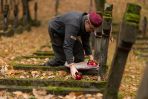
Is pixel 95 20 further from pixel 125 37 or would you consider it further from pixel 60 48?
pixel 125 37

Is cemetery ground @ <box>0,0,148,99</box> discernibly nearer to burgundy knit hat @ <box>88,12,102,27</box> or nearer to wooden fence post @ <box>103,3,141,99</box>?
burgundy knit hat @ <box>88,12,102,27</box>

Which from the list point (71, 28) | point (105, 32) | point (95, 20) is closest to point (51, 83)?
point (71, 28)

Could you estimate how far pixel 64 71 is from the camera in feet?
31.9

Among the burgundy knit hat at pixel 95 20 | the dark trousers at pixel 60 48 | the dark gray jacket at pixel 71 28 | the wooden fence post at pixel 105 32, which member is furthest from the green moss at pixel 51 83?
the dark trousers at pixel 60 48

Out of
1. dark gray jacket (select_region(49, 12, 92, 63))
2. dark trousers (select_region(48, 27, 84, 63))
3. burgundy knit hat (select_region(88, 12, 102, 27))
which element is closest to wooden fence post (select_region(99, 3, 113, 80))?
burgundy knit hat (select_region(88, 12, 102, 27))

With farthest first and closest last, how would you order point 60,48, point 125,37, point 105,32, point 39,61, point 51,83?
1. point 39,61
2. point 60,48
3. point 105,32
4. point 51,83
5. point 125,37

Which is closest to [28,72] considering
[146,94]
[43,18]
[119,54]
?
[119,54]

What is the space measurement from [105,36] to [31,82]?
6.47ft

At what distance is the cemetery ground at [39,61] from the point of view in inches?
306

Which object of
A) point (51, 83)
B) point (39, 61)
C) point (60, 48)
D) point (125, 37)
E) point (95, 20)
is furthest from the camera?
point (39, 61)

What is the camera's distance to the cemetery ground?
7762 millimetres

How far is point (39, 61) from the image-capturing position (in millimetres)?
12406

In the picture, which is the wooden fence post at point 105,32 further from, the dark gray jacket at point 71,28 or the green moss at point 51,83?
the green moss at point 51,83

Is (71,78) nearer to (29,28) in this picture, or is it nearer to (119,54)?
(119,54)
